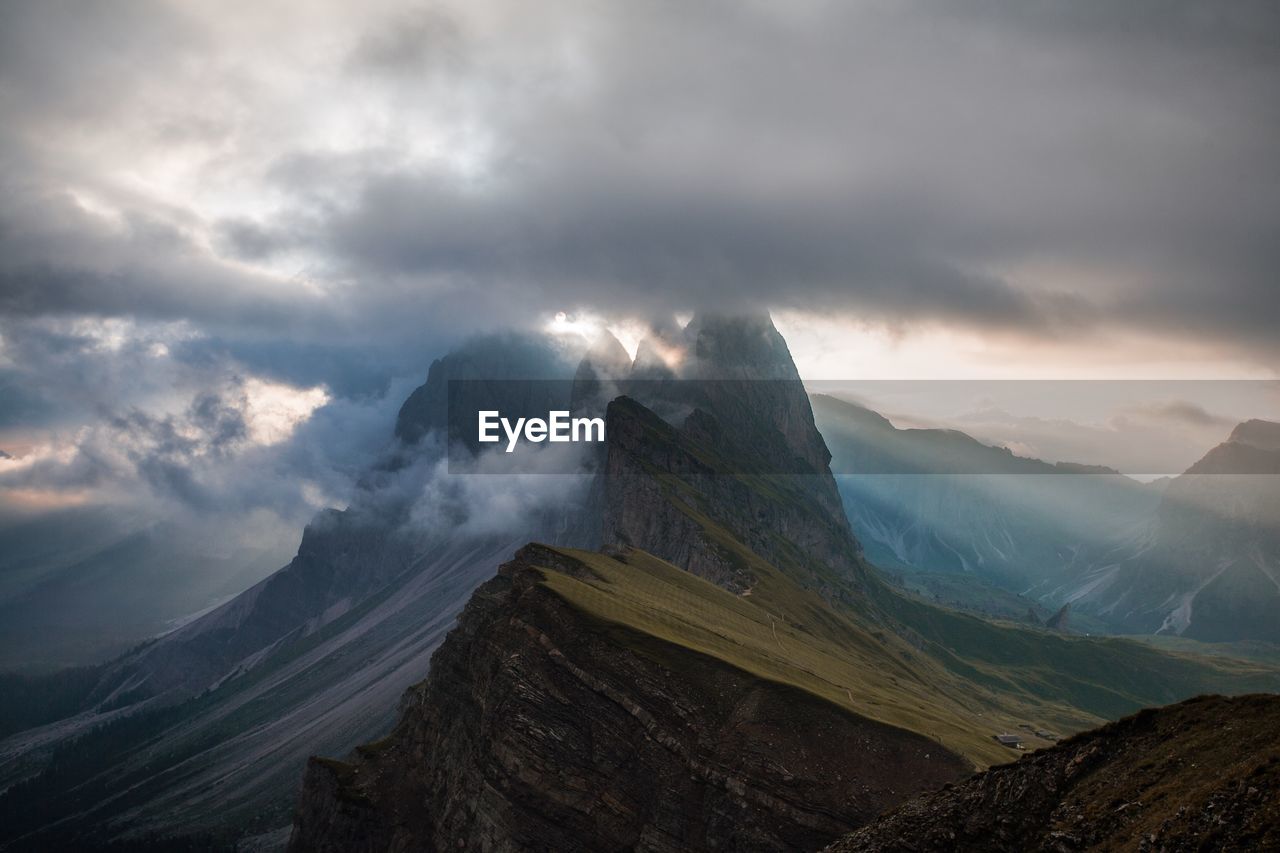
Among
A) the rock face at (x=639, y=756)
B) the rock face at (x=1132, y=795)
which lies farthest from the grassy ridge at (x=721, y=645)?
the rock face at (x=1132, y=795)

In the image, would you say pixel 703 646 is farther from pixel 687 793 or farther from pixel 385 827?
pixel 385 827

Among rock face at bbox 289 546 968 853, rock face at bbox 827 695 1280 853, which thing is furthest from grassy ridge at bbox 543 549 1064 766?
rock face at bbox 827 695 1280 853

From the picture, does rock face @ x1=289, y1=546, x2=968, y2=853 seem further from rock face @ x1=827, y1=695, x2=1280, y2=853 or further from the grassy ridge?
rock face @ x1=827, y1=695, x2=1280, y2=853

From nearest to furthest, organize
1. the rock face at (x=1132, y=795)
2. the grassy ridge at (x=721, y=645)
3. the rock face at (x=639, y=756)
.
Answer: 1. the rock face at (x=1132, y=795)
2. the rock face at (x=639, y=756)
3. the grassy ridge at (x=721, y=645)

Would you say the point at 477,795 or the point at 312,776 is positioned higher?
the point at 477,795

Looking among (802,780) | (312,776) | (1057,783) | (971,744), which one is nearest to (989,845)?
(1057,783)

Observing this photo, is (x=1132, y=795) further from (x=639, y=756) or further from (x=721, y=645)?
(x=721, y=645)

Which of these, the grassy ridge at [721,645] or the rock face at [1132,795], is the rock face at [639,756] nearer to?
the grassy ridge at [721,645]
